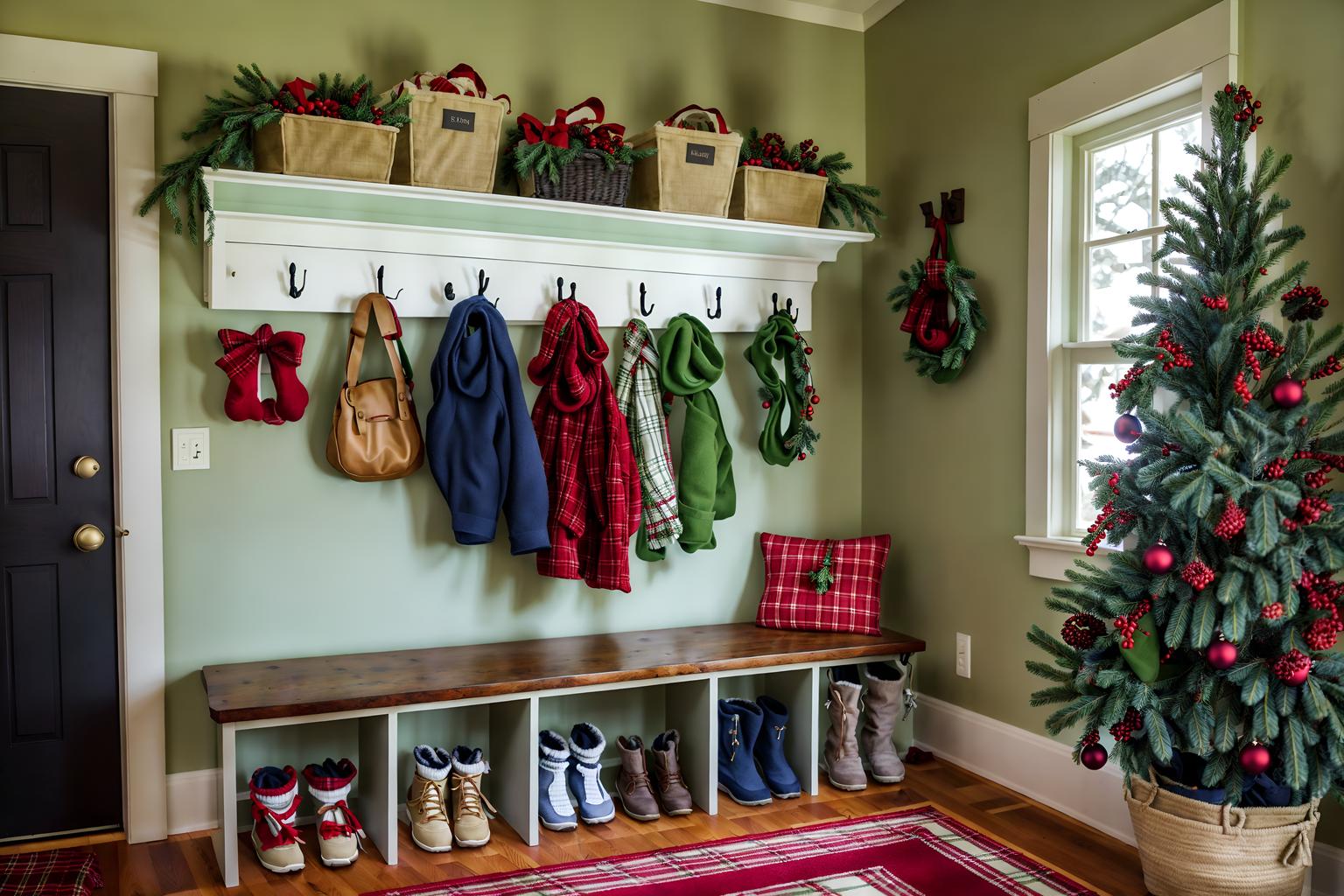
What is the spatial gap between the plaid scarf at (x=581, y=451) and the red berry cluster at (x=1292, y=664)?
1657 millimetres

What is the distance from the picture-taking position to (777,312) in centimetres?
341

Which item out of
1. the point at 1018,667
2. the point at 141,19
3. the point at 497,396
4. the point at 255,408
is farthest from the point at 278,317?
the point at 1018,667

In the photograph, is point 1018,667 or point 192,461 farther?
point 1018,667

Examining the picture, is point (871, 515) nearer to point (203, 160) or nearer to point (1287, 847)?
point (1287, 847)

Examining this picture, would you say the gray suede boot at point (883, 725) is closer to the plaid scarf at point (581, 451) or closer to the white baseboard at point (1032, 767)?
the white baseboard at point (1032, 767)

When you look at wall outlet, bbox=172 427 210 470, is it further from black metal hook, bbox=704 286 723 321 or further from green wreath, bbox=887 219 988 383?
green wreath, bbox=887 219 988 383

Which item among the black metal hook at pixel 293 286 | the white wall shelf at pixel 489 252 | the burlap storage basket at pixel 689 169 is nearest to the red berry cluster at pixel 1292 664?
the white wall shelf at pixel 489 252

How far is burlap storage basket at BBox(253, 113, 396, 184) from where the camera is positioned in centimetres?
265

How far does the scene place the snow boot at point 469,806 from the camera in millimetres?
2705

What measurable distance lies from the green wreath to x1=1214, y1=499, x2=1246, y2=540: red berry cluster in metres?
1.16

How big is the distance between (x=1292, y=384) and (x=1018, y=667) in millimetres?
1287

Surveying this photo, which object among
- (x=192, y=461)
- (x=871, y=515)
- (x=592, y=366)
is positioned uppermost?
(x=592, y=366)

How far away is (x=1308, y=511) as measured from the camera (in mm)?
1987

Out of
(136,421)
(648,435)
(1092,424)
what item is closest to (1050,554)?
(1092,424)
